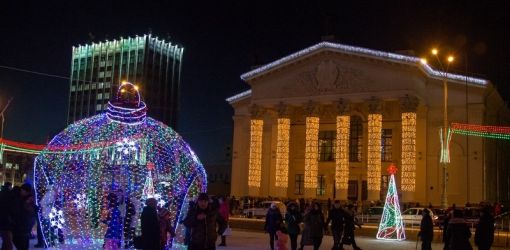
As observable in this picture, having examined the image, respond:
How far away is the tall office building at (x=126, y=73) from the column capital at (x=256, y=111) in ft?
155

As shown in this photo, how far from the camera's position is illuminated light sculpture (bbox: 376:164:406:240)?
23.9m

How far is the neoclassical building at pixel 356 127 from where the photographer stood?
124 feet

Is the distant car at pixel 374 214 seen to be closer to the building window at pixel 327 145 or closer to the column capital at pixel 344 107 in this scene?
the column capital at pixel 344 107

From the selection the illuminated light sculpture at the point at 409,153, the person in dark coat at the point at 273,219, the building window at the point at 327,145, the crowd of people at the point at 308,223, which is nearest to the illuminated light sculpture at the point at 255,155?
the building window at the point at 327,145

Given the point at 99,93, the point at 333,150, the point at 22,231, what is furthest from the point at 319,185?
the point at 99,93

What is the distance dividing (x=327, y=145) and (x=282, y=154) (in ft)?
12.8

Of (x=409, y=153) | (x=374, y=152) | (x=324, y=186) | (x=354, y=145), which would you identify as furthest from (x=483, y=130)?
(x=324, y=186)

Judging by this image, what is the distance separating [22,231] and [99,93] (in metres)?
83.3

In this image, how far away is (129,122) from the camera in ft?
48.2

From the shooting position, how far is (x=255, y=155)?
43.7 metres

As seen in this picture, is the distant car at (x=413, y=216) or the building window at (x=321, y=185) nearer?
the distant car at (x=413, y=216)

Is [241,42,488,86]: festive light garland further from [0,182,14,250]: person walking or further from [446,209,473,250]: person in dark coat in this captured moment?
[0,182,14,250]: person walking

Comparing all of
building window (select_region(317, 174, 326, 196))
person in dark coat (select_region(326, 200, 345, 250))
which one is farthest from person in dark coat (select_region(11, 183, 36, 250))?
building window (select_region(317, 174, 326, 196))

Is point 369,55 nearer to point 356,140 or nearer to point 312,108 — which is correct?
point 312,108
